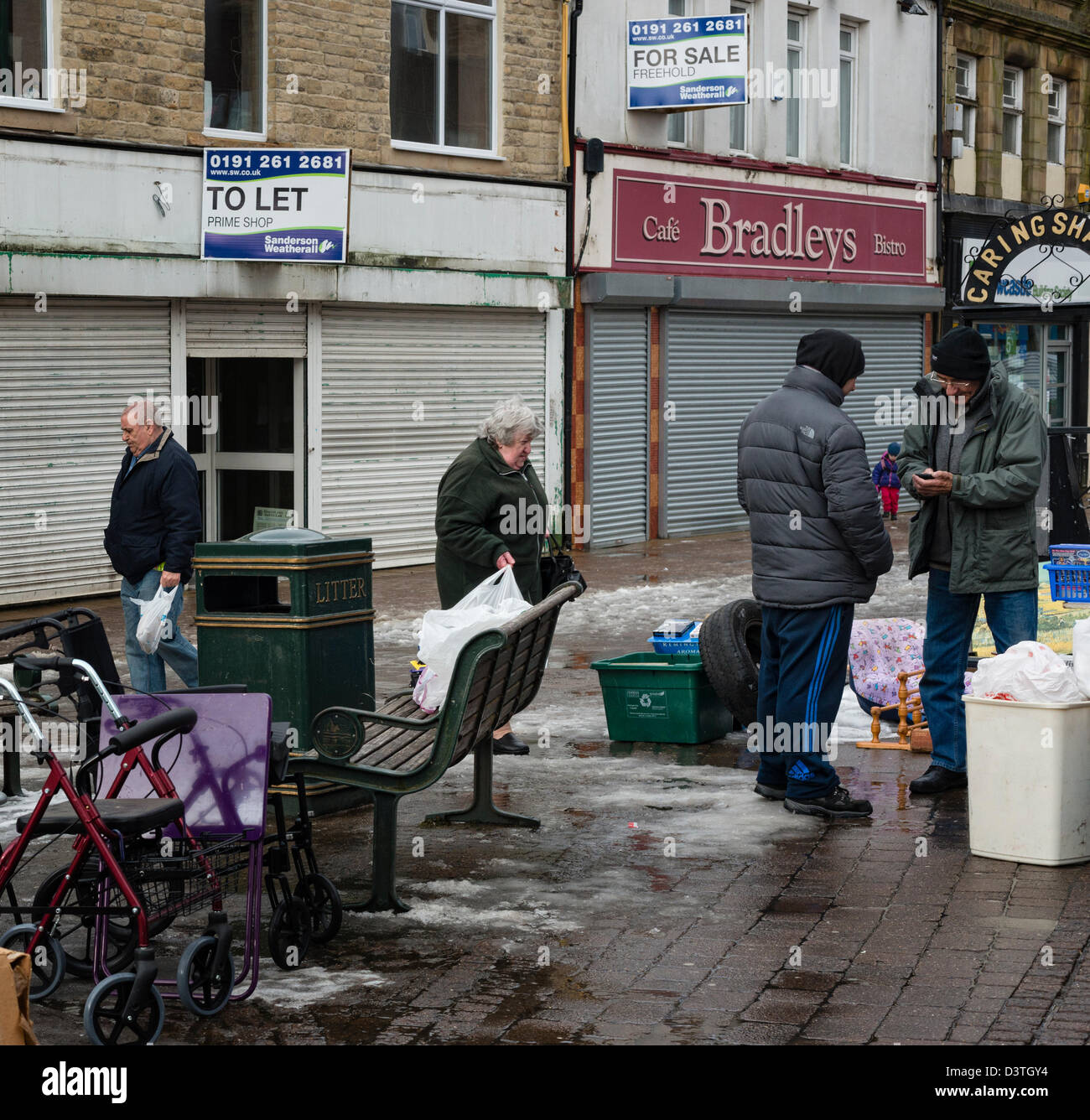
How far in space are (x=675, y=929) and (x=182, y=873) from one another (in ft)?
5.54

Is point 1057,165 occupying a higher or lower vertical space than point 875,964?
higher

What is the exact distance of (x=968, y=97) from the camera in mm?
27297

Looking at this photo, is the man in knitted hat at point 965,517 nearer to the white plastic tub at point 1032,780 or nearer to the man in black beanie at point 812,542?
the man in black beanie at point 812,542

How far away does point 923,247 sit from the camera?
25.8m

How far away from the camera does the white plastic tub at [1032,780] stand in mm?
6691

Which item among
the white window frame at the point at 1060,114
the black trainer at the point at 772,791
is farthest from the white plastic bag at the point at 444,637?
the white window frame at the point at 1060,114

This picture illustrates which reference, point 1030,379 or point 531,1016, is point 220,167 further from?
point 531,1016

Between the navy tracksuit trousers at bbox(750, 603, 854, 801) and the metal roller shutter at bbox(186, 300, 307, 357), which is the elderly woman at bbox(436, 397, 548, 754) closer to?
the navy tracksuit trousers at bbox(750, 603, 854, 801)

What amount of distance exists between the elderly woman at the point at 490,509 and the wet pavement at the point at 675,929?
968mm

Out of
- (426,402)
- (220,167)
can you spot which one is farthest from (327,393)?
(220,167)

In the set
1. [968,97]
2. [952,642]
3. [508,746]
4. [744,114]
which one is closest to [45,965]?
[508,746]

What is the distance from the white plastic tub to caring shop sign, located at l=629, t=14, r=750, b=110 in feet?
44.6

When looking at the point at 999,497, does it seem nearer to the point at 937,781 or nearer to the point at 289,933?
the point at 937,781

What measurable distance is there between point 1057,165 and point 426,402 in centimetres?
1549
